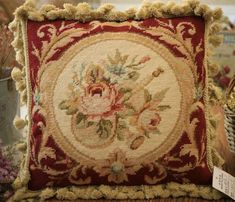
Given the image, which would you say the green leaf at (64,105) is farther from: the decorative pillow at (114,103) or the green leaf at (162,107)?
the green leaf at (162,107)

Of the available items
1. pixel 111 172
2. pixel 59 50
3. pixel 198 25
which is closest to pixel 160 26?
pixel 198 25

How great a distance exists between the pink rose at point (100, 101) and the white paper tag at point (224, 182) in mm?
254

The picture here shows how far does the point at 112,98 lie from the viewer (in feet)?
2.45

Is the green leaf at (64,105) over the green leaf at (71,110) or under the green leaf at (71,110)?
over

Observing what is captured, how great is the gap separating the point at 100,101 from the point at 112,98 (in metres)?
0.03

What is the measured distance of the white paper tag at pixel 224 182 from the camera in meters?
0.76

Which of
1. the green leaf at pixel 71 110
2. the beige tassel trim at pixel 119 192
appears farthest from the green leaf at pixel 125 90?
the beige tassel trim at pixel 119 192

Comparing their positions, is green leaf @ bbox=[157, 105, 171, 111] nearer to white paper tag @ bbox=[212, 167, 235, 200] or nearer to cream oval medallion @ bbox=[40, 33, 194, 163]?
cream oval medallion @ bbox=[40, 33, 194, 163]

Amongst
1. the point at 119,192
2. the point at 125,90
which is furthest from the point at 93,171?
the point at 125,90

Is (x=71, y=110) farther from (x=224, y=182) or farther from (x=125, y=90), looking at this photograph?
(x=224, y=182)

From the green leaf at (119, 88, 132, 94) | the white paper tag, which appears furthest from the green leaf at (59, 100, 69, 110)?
the white paper tag

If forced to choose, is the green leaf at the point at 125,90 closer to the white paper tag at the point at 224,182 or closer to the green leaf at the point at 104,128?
the green leaf at the point at 104,128

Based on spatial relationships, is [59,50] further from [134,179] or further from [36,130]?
[134,179]

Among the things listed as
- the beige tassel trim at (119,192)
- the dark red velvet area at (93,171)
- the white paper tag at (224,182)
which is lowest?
the beige tassel trim at (119,192)
